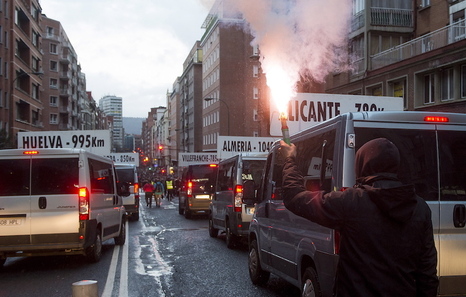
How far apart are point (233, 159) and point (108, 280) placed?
17.1ft

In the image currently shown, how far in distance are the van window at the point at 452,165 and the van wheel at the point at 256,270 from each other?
366cm

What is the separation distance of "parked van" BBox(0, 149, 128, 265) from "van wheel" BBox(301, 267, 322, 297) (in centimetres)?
521

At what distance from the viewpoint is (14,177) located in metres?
9.55

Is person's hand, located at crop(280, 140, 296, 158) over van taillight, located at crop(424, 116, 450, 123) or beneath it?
beneath

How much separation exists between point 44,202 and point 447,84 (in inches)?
859

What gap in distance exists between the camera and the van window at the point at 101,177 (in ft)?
33.5

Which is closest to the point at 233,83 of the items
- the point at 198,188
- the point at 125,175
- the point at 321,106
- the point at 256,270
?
the point at 125,175

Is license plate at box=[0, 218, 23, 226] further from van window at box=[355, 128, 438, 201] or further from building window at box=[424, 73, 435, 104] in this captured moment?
building window at box=[424, 73, 435, 104]

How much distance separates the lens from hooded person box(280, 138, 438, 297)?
283 centimetres

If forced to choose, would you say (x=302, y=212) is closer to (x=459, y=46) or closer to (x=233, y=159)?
(x=233, y=159)

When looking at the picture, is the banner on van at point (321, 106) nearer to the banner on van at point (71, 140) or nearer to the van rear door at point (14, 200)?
the van rear door at point (14, 200)

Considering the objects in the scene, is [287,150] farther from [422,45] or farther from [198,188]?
[422,45]

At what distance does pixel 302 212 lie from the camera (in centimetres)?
314

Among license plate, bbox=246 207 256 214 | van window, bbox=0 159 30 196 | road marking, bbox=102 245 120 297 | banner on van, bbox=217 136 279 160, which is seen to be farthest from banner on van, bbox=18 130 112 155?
van window, bbox=0 159 30 196
